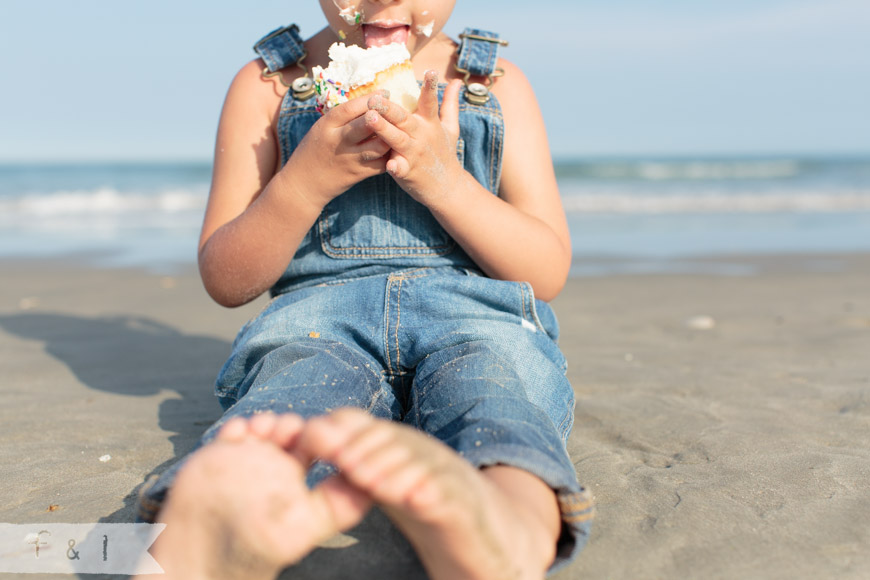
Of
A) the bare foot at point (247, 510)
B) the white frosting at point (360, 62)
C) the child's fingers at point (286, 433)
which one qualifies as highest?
the white frosting at point (360, 62)

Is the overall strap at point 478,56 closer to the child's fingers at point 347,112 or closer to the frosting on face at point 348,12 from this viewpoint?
the frosting on face at point 348,12

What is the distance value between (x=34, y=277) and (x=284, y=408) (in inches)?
229

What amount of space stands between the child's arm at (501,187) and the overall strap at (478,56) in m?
0.07

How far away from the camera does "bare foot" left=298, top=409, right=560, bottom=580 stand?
117cm

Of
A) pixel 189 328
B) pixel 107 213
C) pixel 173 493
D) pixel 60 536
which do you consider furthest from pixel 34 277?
pixel 107 213

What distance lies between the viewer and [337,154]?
2.01 m

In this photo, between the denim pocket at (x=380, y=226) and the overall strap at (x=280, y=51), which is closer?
the denim pocket at (x=380, y=226)

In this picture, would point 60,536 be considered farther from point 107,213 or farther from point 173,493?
point 107,213

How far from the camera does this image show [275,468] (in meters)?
1.23

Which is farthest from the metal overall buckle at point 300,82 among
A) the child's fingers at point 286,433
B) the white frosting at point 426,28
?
the child's fingers at point 286,433

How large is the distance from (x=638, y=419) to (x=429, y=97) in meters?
1.44

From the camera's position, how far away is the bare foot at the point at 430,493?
1.17 meters

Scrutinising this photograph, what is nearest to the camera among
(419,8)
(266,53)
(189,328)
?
(419,8)

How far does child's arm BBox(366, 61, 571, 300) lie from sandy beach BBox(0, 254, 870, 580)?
639 mm
